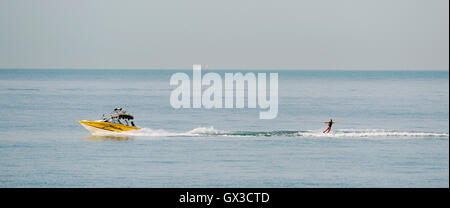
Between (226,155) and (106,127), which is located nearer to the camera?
(226,155)

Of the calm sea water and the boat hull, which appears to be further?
the boat hull

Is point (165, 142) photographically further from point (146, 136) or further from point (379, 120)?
point (379, 120)

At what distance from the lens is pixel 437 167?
35.3 m

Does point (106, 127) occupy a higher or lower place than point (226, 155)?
higher

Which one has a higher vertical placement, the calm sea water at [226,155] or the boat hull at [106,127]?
the boat hull at [106,127]

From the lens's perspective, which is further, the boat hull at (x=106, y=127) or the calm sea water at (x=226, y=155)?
the boat hull at (x=106, y=127)

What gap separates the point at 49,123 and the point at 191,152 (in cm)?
1999

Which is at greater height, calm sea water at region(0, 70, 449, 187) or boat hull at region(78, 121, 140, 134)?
boat hull at region(78, 121, 140, 134)
